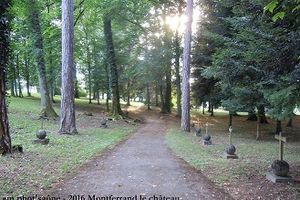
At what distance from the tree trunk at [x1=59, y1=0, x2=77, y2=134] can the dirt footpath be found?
17.1ft

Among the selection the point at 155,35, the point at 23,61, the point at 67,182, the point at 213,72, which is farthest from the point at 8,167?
the point at 23,61

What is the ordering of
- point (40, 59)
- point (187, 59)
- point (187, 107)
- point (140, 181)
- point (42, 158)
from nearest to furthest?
point (140, 181) → point (42, 158) → point (187, 59) → point (187, 107) → point (40, 59)

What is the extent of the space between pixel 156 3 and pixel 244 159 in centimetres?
1932

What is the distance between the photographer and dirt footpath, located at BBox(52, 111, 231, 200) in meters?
6.71

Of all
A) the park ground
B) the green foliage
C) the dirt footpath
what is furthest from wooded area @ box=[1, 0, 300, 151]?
the dirt footpath

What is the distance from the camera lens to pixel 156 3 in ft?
89.4

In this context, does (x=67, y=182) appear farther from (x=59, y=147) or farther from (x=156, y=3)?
(x=156, y=3)

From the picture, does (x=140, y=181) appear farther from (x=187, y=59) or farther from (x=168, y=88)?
(x=168, y=88)

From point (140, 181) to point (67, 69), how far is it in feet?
30.5

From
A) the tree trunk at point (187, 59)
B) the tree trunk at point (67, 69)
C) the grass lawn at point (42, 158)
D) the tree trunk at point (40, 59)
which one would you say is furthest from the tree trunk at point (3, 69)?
Result: the tree trunk at point (187, 59)

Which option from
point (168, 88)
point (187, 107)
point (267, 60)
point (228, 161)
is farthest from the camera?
point (168, 88)

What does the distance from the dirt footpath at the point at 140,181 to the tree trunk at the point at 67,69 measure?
5.22m

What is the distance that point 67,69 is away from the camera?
15516 millimetres

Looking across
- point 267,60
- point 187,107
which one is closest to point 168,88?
point 187,107
